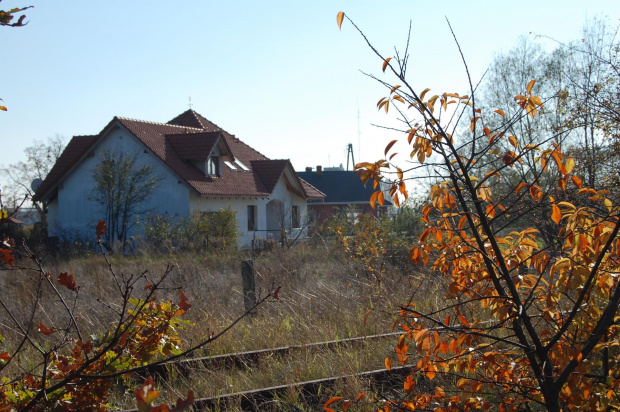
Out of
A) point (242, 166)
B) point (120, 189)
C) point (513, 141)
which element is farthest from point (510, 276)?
point (242, 166)

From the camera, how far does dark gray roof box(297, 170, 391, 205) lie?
5134 cm

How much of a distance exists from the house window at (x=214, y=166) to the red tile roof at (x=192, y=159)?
14.1 inches

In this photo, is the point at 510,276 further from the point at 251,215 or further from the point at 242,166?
the point at 242,166

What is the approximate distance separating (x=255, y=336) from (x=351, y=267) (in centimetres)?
430

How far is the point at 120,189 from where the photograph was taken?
88.6ft

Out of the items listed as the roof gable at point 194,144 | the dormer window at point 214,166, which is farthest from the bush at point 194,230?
the dormer window at point 214,166

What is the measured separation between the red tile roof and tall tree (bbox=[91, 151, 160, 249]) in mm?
1511

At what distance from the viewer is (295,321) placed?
768 centimetres

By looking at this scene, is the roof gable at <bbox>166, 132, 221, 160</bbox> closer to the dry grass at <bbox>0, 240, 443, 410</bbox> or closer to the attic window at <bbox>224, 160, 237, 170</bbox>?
the attic window at <bbox>224, 160, 237, 170</bbox>

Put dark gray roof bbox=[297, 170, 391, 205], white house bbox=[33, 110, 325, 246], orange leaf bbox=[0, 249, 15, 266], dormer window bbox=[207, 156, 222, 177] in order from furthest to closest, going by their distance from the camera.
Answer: dark gray roof bbox=[297, 170, 391, 205] < dormer window bbox=[207, 156, 222, 177] < white house bbox=[33, 110, 325, 246] < orange leaf bbox=[0, 249, 15, 266]

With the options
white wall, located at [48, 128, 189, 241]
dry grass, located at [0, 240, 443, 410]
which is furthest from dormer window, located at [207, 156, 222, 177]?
dry grass, located at [0, 240, 443, 410]

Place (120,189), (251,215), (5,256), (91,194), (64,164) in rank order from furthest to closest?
(251,215) → (64,164) → (91,194) → (120,189) → (5,256)

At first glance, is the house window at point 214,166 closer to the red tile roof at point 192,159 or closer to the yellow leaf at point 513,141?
the red tile roof at point 192,159

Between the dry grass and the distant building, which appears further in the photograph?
the distant building
